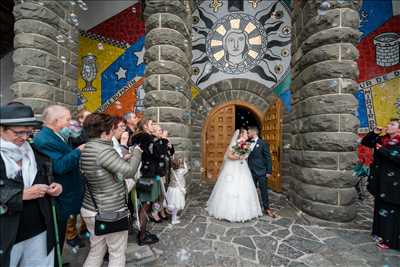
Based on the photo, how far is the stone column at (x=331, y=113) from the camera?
Result: 4555mm

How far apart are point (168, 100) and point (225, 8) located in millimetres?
5498

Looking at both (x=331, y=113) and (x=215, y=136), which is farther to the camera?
(x=215, y=136)

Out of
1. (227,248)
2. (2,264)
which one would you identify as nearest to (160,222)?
(227,248)

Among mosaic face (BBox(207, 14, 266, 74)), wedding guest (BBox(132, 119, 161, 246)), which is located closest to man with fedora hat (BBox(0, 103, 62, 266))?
wedding guest (BBox(132, 119, 161, 246))

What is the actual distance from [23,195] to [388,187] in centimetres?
501

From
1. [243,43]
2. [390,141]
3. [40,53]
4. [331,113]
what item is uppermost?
[243,43]

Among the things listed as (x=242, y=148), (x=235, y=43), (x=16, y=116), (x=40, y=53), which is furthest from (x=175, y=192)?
(x=235, y=43)

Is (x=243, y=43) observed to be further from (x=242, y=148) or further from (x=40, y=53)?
(x=40, y=53)

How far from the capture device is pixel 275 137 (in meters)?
7.27

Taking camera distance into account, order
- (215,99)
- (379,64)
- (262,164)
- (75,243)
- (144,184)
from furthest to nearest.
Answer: (215,99)
(379,64)
(262,164)
(144,184)
(75,243)

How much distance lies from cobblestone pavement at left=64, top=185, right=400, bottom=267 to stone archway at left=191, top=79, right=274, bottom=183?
3611mm

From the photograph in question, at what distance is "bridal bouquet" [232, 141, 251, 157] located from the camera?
15.8 feet

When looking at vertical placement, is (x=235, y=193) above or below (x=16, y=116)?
below

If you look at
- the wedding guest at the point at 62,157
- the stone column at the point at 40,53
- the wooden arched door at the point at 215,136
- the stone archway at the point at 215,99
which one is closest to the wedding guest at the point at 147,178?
the wedding guest at the point at 62,157
